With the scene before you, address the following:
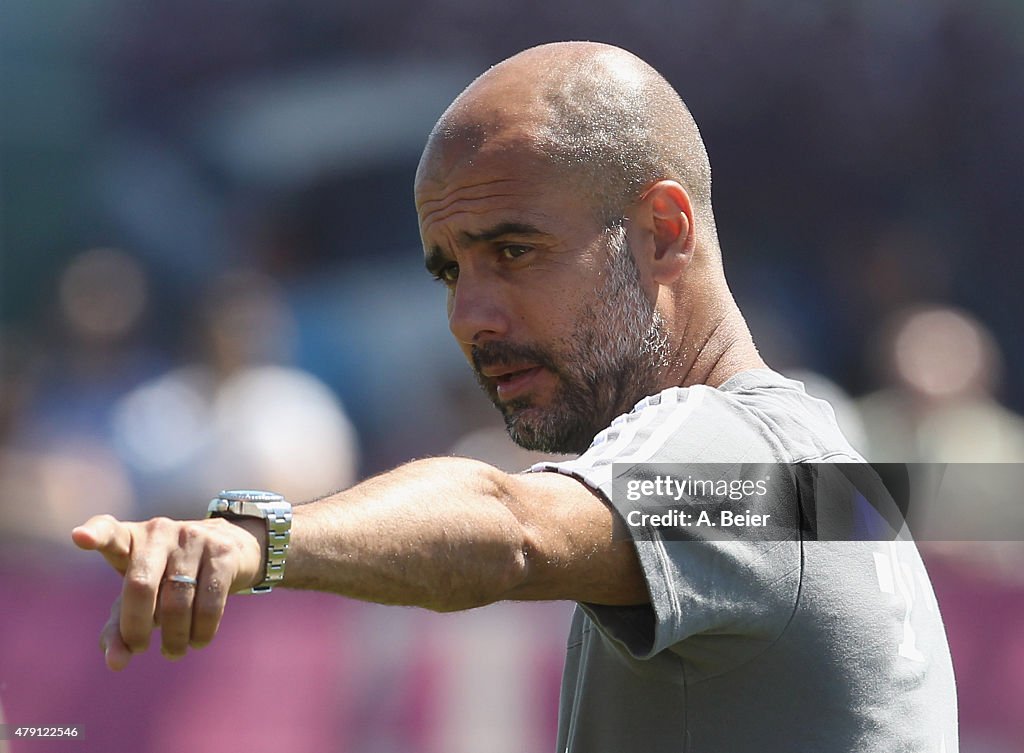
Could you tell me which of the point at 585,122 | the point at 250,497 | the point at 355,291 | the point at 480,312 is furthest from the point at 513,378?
the point at 355,291

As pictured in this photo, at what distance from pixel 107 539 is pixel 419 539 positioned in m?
0.51

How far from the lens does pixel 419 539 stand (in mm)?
2037

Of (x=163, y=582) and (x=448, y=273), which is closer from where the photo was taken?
(x=163, y=582)

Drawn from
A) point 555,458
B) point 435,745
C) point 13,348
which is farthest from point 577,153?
point 13,348

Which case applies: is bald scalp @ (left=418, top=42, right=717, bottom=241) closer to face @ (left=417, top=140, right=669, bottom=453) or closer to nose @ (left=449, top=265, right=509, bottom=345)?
face @ (left=417, top=140, right=669, bottom=453)

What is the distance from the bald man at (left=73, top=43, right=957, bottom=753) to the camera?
1951mm

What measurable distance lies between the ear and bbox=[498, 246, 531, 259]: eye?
28 cm

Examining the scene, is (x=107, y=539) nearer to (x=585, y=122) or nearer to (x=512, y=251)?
(x=512, y=251)

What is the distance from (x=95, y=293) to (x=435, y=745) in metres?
3.22

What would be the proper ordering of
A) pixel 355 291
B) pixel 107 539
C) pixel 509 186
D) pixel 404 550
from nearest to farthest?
1. pixel 107 539
2. pixel 404 550
3. pixel 509 186
4. pixel 355 291

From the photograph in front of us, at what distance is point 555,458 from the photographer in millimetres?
7285
